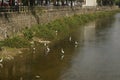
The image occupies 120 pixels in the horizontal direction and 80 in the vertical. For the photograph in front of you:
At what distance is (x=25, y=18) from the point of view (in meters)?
46.6

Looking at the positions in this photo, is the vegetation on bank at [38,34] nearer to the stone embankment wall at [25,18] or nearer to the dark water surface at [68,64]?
the stone embankment wall at [25,18]

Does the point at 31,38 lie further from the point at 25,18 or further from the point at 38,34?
the point at 25,18

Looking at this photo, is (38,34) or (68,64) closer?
(68,64)

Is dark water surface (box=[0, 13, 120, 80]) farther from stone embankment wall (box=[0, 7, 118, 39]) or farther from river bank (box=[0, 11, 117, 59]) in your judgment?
stone embankment wall (box=[0, 7, 118, 39])

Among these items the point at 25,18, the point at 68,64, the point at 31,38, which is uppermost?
the point at 25,18

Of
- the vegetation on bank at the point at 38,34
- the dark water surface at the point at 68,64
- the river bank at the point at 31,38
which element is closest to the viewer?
the dark water surface at the point at 68,64

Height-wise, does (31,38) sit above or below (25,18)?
below

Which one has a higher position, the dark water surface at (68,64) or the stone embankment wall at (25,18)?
the stone embankment wall at (25,18)

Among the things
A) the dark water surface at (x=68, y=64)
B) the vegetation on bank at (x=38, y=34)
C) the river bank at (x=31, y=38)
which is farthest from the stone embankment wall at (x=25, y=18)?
the dark water surface at (x=68, y=64)

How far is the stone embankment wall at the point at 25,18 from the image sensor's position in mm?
39547

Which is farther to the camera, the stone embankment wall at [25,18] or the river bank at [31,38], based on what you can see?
the stone embankment wall at [25,18]

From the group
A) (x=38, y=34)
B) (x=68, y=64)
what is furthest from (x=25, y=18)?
(x=68, y=64)

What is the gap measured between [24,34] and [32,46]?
11.7ft

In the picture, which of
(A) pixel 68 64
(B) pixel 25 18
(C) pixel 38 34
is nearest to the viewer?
(A) pixel 68 64
